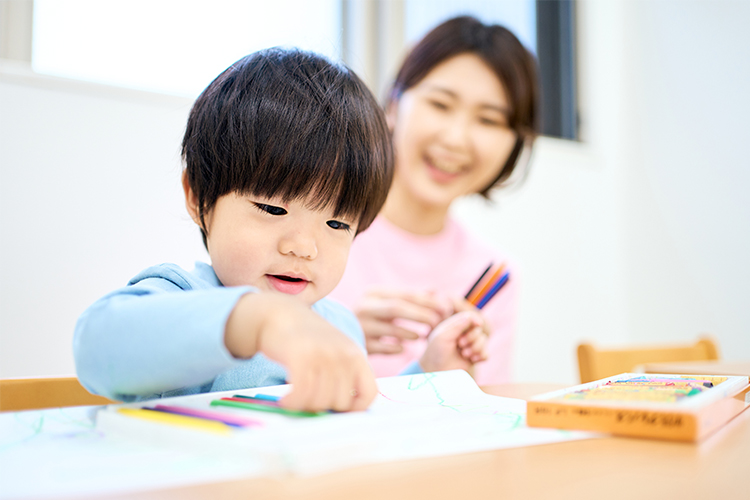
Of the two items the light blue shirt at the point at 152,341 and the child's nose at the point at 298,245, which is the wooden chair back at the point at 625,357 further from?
the light blue shirt at the point at 152,341

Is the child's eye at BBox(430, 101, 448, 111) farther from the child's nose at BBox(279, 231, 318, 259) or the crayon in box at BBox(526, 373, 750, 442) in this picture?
the crayon in box at BBox(526, 373, 750, 442)

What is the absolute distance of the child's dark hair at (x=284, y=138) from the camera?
1.64ft

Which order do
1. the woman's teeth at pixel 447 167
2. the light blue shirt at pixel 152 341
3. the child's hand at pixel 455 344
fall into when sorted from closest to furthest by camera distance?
the light blue shirt at pixel 152 341 → the child's hand at pixel 455 344 → the woman's teeth at pixel 447 167

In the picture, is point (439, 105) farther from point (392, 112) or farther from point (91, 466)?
point (91, 466)

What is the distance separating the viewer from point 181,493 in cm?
22

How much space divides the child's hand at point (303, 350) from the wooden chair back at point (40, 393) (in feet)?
0.91

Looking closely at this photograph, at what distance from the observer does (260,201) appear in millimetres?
498

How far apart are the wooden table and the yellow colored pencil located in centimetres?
4

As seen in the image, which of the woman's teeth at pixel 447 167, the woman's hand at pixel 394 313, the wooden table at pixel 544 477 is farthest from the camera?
the woman's teeth at pixel 447 167

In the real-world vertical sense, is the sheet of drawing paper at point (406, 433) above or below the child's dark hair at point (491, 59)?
below

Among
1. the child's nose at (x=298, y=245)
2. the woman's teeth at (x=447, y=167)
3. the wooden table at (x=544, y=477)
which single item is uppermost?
the woman's teeth at (x=447, y=167)

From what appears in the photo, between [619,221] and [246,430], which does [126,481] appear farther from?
[619,221]

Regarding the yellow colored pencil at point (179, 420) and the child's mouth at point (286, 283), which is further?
the child's mouth at point (286, 283)

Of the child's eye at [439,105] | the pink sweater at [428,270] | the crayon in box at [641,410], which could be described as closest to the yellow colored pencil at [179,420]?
the crayon in box at [641,410]
